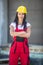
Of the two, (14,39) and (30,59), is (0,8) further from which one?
(30,59)

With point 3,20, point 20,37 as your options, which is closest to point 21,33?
point 20,37

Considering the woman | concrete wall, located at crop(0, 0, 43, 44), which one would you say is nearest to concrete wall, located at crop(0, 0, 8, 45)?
concrete wall, located at crop(0, 0, 43, 44)

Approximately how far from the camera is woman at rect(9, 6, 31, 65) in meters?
2.47

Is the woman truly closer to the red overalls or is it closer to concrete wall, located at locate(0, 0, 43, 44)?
the red overalls

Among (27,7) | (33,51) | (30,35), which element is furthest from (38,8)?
(33,51)

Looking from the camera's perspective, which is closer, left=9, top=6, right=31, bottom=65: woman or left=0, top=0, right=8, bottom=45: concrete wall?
left=9, top=6, right=31, bottom=65: woman

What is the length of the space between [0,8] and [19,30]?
0.40 meters

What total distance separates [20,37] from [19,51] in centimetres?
16

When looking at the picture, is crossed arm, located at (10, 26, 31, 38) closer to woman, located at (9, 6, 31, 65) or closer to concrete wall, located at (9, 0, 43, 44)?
woman, located at (9, 6, 31, 65)

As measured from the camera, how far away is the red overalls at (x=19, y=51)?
97.1 inches

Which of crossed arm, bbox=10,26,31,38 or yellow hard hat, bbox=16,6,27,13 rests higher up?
yellow hard hat, bbox=16,6,27,13

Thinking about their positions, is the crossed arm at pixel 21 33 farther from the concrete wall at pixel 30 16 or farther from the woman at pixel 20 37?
the concrete wall at pixel 30 16

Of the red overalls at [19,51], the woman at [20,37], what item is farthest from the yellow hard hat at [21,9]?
the red overalls at [19,51]

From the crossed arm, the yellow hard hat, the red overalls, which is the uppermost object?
the yellow hard hat
